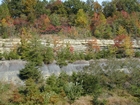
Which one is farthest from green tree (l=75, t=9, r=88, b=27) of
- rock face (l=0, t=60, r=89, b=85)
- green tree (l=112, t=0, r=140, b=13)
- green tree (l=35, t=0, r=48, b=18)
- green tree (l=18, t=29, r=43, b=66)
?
rock face (l=0, t=60, r=89, b=85)

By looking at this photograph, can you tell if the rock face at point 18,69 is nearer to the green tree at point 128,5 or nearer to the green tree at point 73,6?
the green tree at point 73,6

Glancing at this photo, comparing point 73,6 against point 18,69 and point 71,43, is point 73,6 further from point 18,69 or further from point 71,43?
point 18,69

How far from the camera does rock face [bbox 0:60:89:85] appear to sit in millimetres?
22375

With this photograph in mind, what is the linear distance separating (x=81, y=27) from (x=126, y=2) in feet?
34.2

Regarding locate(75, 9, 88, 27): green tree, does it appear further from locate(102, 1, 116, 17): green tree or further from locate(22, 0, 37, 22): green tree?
locate(102, 1, 116, 17): green tree

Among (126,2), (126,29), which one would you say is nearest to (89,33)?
(126,29)

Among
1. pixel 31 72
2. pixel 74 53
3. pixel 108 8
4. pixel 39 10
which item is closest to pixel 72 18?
pixel 39 10

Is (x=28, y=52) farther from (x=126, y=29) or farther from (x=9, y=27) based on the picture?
(x=126, y=29)

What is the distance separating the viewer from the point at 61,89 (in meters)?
19.8

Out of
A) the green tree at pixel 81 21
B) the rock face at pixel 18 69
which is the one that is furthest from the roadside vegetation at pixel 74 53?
the rock face at pixel 18 69

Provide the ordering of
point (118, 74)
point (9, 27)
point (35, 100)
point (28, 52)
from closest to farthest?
1. point (35, 100)
2. point (118, 74)
3. point (28, 52)
4. point (9, 27)

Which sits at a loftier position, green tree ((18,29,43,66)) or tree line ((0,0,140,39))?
tree line ((0,0,140,39))

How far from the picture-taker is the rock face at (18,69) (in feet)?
73.4

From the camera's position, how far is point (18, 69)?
23.7 meters
